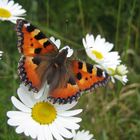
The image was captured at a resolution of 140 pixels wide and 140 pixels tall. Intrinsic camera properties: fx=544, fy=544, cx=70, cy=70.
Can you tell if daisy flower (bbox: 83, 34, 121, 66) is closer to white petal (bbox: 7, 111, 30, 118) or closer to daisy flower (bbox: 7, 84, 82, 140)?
daisy flower (bbox: 7, 84, 82, 140)

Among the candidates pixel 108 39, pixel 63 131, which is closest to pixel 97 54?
pixel 63 131

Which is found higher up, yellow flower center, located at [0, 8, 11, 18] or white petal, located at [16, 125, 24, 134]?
yellow flower center, located at [0, 8, 11, 18]

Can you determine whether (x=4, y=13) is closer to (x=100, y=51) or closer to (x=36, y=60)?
(x=100, y=51)

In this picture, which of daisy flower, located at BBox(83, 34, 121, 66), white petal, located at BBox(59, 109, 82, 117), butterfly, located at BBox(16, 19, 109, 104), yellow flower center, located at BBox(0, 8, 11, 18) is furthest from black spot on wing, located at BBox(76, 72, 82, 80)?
yellow flower center, located at BBox(0, 8, 11, 18)

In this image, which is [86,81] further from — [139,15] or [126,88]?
[139,15]

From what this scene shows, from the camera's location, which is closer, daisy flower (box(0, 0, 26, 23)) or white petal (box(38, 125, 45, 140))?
white petal (box(38, 125, 45, 140))

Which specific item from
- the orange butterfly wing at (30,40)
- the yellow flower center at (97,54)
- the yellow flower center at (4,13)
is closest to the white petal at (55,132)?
the orange butterfly wing at (30,40)

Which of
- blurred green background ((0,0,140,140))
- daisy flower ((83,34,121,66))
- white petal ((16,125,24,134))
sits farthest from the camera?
blurred green background ((0,0,140,140))

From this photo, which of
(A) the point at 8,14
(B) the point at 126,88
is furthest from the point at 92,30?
(A) the point at 8,14
